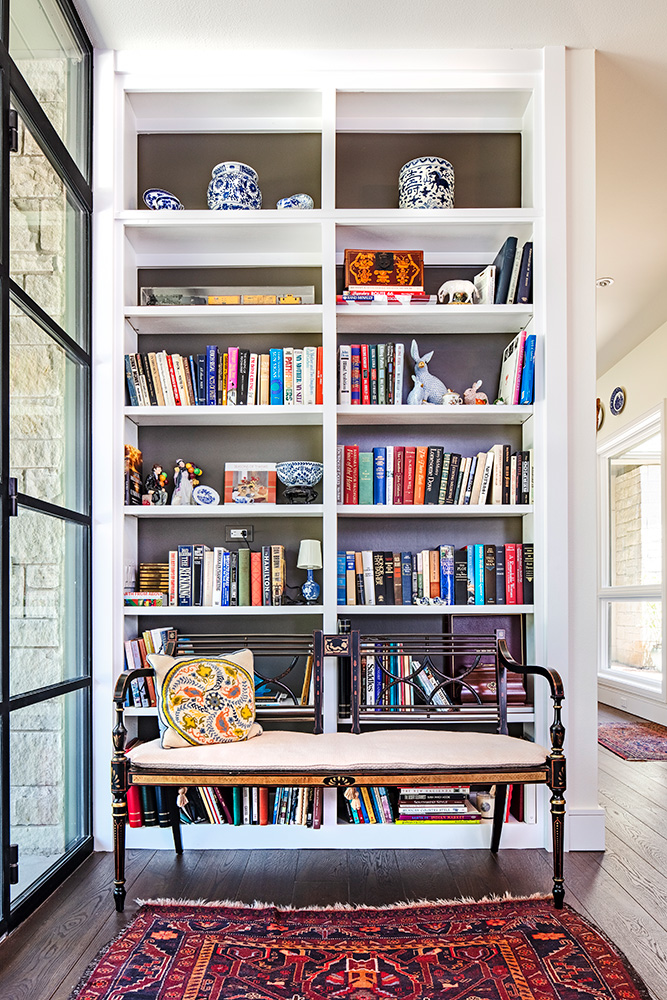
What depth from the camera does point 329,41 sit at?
3.16 m

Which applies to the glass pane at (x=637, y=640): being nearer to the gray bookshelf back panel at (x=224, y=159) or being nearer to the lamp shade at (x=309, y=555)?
the lamp shade at (x=309, y=555)

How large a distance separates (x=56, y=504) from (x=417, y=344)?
159 centimetres

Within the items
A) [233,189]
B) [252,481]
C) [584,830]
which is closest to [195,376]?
[252,481]

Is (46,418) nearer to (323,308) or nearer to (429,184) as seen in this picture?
(323,308)

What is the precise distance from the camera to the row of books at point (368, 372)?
325 centimetres

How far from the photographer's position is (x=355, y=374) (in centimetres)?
326

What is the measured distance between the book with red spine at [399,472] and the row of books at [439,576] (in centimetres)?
22

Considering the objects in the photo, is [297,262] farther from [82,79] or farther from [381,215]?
[82,79]

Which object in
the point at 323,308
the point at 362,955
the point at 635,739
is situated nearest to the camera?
the point at 362,955

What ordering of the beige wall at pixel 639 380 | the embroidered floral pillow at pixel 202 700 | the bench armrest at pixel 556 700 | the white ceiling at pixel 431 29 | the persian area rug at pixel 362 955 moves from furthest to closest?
the beige wall at pixel 639 380 → the white ceiling at pixel 431 29 → the embroidered floral pillow at pixel 202 700 → the bench armrest at pixel 556 700 → the persian area rug at pixel 362 955

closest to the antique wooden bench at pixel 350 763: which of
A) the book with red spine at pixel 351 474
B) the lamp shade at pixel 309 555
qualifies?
the lamp shade at pixel 309 555

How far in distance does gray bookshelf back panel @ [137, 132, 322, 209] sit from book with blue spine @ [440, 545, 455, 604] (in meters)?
1.61

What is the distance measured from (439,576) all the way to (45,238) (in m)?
1.83

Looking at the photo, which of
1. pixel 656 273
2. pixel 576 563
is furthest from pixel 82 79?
pixel 656 273
